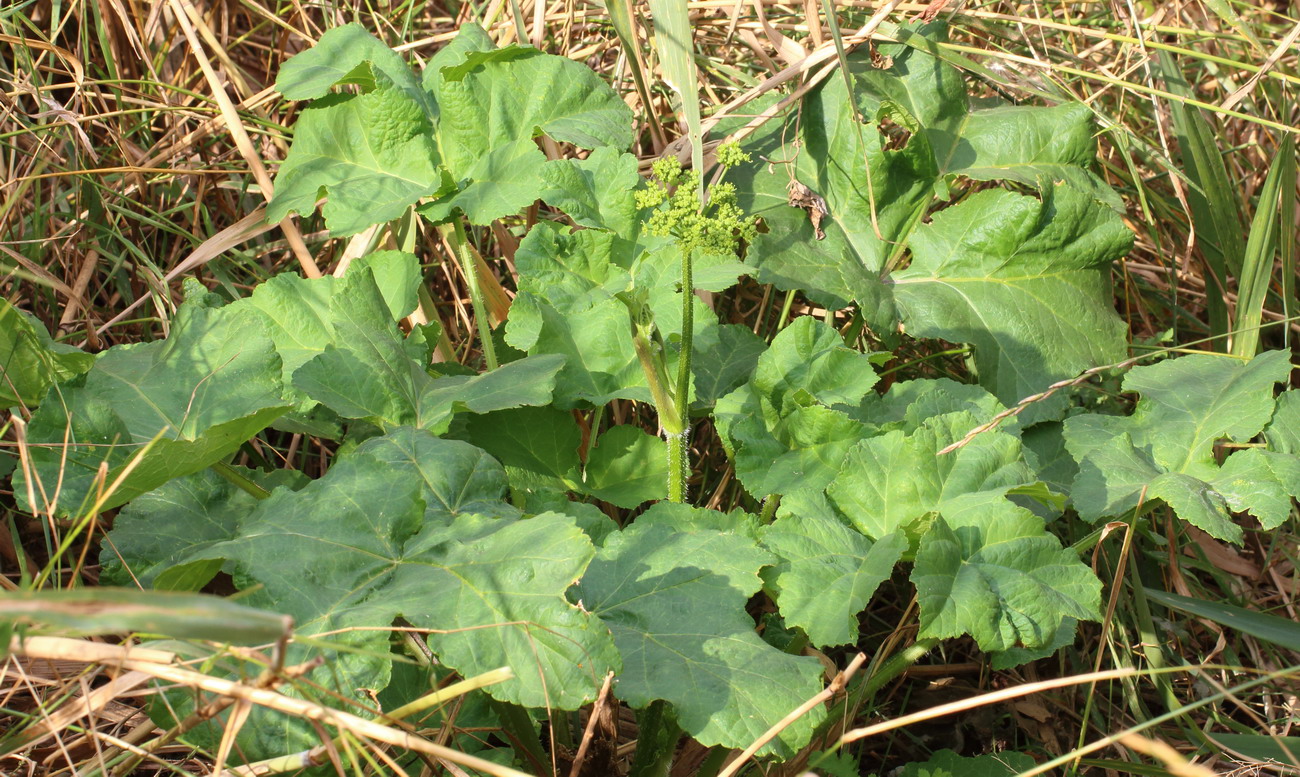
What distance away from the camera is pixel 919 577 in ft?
6.03

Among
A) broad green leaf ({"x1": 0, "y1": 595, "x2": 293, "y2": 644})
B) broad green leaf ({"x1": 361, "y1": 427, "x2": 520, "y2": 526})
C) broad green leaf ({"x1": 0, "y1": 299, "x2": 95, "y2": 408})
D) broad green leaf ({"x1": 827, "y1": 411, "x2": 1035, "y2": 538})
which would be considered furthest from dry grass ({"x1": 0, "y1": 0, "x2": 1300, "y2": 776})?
broad green leaf ({"x1": 0, "y1": 595, "x2": 293, "y2": 644})

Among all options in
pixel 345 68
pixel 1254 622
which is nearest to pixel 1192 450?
pixel 1254 622

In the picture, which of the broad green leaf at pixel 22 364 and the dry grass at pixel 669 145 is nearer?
the broad green leaf at pixel 22 364

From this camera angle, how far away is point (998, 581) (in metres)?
1.91

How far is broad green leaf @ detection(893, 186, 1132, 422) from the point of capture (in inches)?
103

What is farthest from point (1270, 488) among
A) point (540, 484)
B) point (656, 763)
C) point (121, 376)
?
point (121, 376)

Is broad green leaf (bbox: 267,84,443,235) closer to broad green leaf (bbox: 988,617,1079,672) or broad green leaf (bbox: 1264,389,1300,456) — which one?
broad green leaf (bbox: 988,617,1079,672)

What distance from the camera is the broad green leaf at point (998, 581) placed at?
1838 mm

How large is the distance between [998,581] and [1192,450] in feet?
2.04

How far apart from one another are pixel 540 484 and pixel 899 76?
4.63ft

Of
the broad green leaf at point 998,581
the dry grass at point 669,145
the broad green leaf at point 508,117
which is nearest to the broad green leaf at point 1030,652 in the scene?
the broad green leaf at point 998,581

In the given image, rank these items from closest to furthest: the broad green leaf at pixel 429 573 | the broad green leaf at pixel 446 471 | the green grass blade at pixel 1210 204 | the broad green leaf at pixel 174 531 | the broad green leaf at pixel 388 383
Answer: the broad green leaf at pixel 429 573 → the broad green leaf at pixel 174 531 → the broad green leaf at pixel 446 471 → the broad green leaf at pixel 388 383 → the green grass blade at pixel 1210 204

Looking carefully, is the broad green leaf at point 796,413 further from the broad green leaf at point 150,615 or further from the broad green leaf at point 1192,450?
the broad green leaf at point 150,615

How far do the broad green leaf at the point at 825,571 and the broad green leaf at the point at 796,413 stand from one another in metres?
0.18
